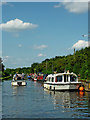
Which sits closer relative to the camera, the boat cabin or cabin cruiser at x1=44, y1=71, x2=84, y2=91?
cabin cruiser at x1=44, y1=71, x2=84, y2=91

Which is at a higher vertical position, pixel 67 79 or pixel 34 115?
pixel 67 79

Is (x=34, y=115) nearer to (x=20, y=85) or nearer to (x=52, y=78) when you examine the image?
(x=52, y=78)

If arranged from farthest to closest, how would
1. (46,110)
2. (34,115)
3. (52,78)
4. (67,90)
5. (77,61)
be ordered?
1. (77,61)
2. (52,78)
3. (67,90)
4. (46,110)
5. (34,115)

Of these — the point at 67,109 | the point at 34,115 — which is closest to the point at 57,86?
the point at 67,109

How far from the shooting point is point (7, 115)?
22250 mm

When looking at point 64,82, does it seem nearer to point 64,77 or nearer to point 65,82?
point 65,82

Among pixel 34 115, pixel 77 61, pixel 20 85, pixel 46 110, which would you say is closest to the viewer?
pixel 34 115

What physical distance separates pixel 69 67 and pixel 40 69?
3331 inches

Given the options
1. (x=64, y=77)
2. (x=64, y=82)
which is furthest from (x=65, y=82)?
(x=64, y=77)

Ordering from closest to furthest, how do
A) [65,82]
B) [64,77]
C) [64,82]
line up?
[65,82]
[64,82]
[64,77]

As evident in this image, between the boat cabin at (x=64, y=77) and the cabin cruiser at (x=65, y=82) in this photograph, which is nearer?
the cabin cruiser at (x=65, y=82)

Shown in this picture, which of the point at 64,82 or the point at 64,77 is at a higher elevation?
the point at 64,77

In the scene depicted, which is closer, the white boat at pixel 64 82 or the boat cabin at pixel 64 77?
the white boat at pixel 64 82

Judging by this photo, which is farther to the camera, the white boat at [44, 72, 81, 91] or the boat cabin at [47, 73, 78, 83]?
the boat cabin at [47, 73, 78, 83]
